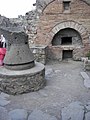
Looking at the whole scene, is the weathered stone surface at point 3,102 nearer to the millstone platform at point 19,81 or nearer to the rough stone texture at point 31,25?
the millstone platform at point 19,81

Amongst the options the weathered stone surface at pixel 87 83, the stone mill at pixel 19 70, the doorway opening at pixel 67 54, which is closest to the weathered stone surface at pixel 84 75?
the weathered stone surface at pixel 87 83

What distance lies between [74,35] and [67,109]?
545cm

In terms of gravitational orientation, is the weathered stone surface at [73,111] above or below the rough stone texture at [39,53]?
below

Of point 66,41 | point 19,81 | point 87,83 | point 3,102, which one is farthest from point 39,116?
point 66,41

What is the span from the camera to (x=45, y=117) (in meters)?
3.64

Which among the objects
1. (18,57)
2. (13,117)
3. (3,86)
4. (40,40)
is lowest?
(13,117)

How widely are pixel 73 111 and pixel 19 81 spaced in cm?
163

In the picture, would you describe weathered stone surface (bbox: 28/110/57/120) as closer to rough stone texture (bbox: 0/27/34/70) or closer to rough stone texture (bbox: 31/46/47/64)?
rough stone texture (bbox: 0/27/34/70)

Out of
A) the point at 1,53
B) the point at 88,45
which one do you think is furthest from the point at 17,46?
the point at 88,45

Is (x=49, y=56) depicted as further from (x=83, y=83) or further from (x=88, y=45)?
(x=83, y=83)

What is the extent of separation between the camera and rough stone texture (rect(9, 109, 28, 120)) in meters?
3.63

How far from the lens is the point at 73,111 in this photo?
3818 mm

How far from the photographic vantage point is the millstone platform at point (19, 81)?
186 inches

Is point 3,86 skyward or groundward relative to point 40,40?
groundward
